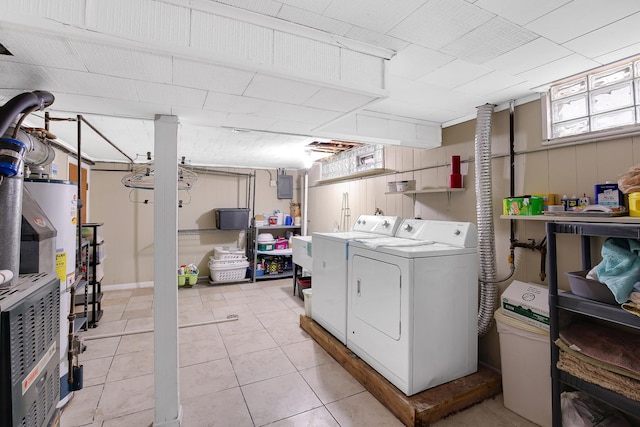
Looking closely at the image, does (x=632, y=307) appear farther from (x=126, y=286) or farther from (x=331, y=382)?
(x=126, y=286)

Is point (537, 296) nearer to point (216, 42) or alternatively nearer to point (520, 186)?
point (520, 186)

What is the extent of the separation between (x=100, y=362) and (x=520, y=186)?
4115mm

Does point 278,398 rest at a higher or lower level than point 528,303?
lower

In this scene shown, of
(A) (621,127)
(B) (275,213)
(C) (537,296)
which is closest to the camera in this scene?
(A) (621,127)

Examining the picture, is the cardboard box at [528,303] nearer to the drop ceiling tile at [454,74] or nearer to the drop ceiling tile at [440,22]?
the drop ceiling tile at [454,74]

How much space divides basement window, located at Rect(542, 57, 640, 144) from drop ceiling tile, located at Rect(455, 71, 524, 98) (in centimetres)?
34

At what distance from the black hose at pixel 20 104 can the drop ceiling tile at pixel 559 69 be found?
2704 mm

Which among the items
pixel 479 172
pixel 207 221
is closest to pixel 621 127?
pixel 479 172

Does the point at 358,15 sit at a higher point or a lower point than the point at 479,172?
higher

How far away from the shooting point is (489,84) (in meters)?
2.10

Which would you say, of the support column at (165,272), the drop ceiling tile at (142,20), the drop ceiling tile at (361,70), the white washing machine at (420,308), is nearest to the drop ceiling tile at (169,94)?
the support column at (165,272)

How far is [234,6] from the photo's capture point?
4.18 ft

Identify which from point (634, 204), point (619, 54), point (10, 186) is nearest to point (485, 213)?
point (634, 204)

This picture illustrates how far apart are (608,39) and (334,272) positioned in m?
2.55
